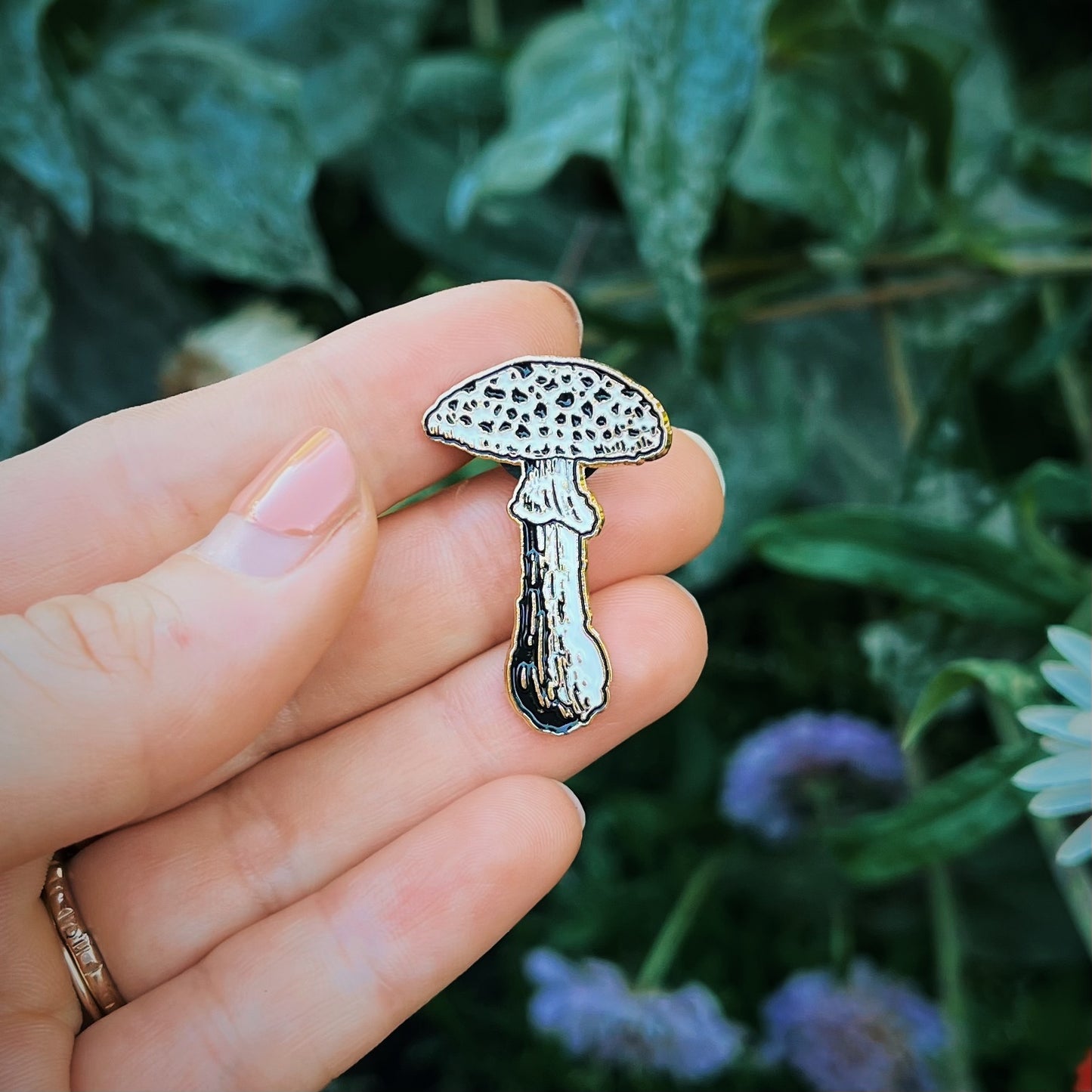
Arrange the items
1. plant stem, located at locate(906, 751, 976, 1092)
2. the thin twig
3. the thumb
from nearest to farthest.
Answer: the thumb < plant stem, located at locate(906, 751, 976, 1092) < the thin twig

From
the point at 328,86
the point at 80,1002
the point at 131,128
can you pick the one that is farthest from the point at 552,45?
the point at 80,1002

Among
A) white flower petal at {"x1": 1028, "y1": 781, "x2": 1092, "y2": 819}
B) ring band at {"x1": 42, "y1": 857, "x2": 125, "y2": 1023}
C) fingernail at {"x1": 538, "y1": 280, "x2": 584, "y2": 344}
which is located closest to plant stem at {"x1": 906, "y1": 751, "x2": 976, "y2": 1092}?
white flower petal at {"x1": 1028, "y1": 781, "x2": 1092, "y2": 819}

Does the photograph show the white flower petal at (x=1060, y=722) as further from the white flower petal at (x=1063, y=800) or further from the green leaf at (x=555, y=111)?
the green leaf at (x=555, y=111)

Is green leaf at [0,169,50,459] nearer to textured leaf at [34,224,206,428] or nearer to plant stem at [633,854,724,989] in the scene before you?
textured leaf at [34,224,206,428]

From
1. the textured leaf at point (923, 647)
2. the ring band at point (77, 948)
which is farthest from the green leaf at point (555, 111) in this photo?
the ring band at point (77, 948)

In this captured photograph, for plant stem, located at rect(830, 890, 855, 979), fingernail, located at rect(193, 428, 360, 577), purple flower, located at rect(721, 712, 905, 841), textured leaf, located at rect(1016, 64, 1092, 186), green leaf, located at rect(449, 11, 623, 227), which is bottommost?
plant stem, located at rect(830, 890, 855, 979)
